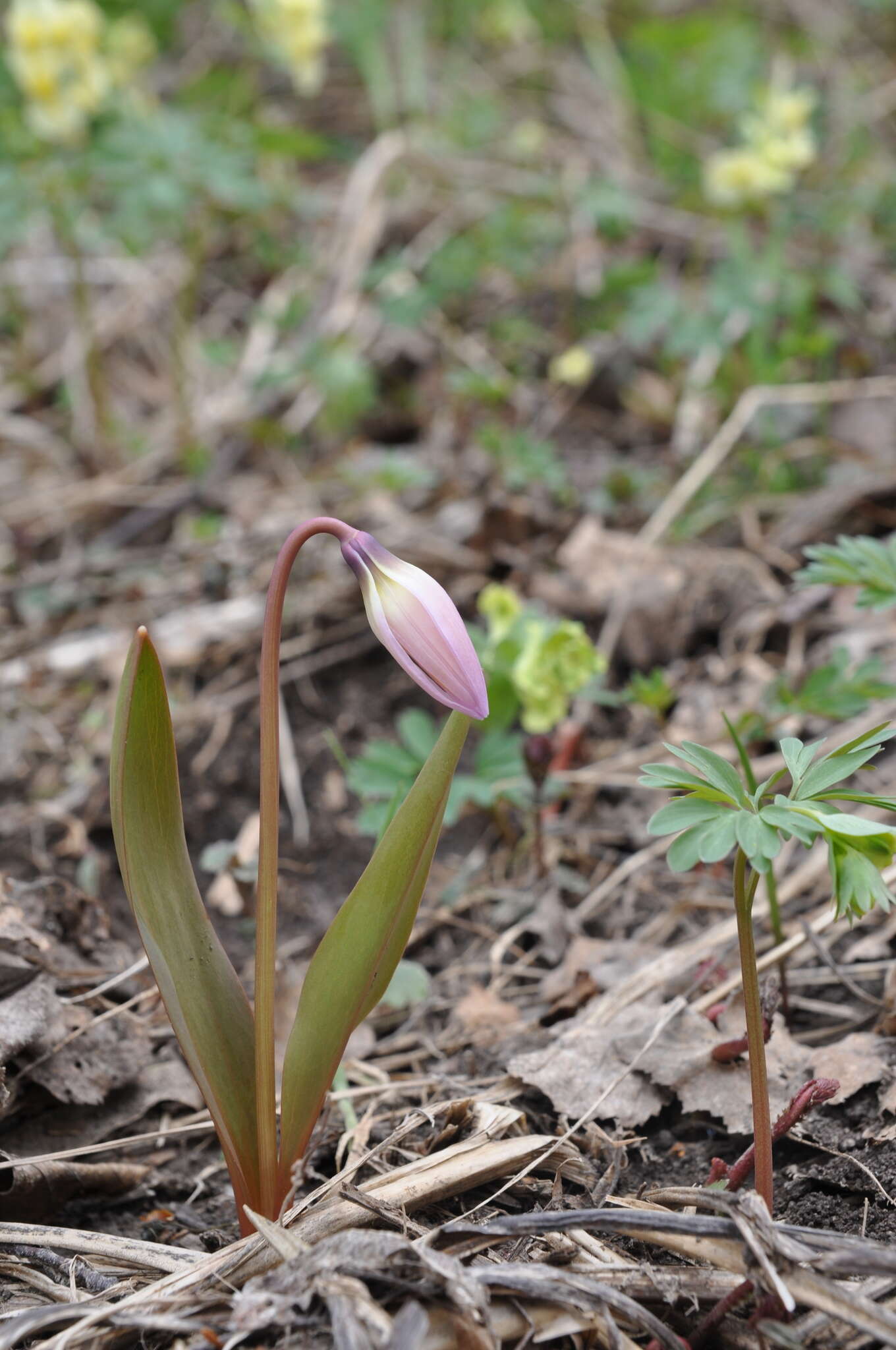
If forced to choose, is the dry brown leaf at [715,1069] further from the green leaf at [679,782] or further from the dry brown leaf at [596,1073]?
the green leaf at [679,782]

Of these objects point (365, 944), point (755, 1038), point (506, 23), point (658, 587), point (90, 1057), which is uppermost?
point (506, 23)

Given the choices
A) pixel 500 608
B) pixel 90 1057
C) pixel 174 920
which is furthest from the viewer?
pixel 500 608

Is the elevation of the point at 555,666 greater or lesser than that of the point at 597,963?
greater

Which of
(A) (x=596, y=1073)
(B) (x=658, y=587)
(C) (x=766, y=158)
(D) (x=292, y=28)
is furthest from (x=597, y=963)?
(D) (x=292, y=28)

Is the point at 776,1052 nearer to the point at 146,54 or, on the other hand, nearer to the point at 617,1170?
the point at 617,1170

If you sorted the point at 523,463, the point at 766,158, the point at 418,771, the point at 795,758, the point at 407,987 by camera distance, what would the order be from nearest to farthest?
the point at 795,758 < the point at 407,987 < the point at 418,771 < the point at 523,463 < the point at 766,158

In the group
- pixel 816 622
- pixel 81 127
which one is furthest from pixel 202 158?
pixel 816 622

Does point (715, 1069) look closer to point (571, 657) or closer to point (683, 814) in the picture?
point (683, 814)
